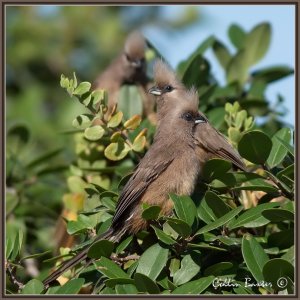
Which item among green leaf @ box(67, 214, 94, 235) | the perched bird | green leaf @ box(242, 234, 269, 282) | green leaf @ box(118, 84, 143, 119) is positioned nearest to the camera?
green leaf @ box(242, 234, 269, 282)

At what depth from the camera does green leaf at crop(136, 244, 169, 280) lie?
405 centimetres

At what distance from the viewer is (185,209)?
4.30 m

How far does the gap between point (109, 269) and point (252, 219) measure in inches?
32.8

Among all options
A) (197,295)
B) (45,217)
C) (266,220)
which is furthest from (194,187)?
(45,217)

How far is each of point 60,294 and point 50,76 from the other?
5.88m

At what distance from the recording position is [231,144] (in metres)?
5.02

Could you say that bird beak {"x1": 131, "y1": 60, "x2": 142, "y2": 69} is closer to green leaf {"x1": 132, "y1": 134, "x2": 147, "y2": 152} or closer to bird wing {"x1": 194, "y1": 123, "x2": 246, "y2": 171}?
bird wing {"x1": 194, "y1": 123, "x2": 246, "y2": 171}

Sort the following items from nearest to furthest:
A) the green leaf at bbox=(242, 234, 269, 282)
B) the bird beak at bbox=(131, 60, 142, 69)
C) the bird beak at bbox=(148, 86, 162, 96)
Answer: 1. the green leaf at bbox=(242, 234, 269, 282)
2. the bird beak at bbox=(148, 86, 162, 96)
3. the bird beak at bbox=(131, 60, 142, 69)

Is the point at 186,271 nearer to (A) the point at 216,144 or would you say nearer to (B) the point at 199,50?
(A) the point at 216,144

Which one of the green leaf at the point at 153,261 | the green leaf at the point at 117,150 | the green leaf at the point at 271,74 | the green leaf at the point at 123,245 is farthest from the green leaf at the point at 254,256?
the green leaf at the point at 271,74

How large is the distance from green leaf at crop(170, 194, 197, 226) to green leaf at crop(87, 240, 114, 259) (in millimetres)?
412

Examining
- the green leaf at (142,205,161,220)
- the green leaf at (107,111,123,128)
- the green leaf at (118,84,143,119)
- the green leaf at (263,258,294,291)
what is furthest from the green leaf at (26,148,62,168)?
the green leaf at (263,258,294,291)

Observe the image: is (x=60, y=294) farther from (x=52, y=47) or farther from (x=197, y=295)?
(x=52, y=47)
